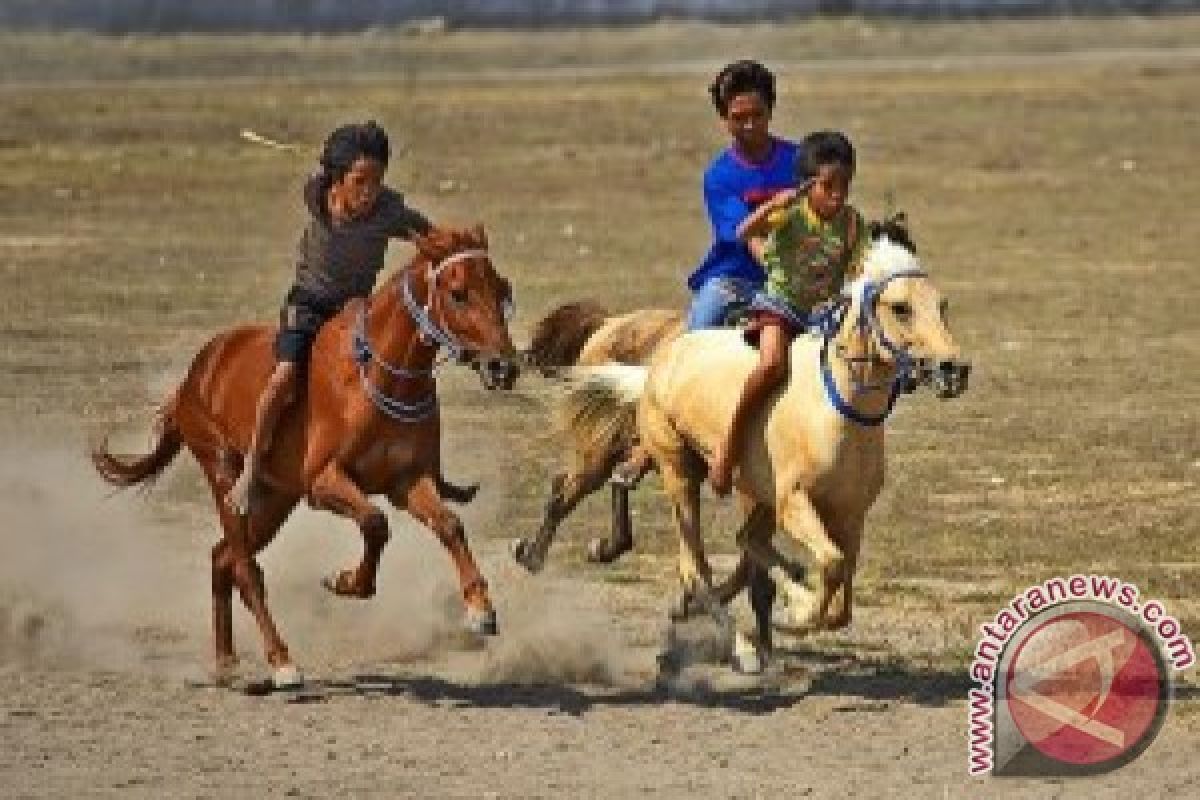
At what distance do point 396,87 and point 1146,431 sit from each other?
46630 millimetres

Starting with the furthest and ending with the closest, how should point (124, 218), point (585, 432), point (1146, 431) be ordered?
point (124, 218), point (1146, 431), point (585, 432)

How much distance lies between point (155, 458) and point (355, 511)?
→ 200 centimetres

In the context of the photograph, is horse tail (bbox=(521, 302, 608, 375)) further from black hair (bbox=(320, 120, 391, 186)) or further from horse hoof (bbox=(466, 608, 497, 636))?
horse hoof (bbox=(466, 608, 497, 636))

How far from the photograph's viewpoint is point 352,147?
41.9ft

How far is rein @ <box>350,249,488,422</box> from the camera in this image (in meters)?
12.4

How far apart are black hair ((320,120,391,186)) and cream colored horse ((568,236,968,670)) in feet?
4.83

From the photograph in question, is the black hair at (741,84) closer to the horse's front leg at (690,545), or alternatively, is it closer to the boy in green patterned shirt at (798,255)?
the boy in green patterned shirt at (798,255)

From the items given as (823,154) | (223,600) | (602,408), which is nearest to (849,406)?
(823,154)

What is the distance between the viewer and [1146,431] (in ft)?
65.3

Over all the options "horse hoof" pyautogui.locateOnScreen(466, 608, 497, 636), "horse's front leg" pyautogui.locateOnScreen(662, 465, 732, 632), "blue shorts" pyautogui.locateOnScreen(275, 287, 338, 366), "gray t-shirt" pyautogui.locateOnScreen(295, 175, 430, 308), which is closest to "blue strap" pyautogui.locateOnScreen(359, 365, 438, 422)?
"blue shorts" pyautogui.locateOnScreen(275, 287, 338, 366)

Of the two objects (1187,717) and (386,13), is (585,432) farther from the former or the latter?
(386,13)

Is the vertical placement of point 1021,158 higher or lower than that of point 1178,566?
higher

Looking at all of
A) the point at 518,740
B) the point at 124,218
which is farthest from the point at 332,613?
the point at 124,218

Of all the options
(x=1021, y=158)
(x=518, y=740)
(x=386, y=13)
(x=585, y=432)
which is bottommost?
(x=518, y=740)
